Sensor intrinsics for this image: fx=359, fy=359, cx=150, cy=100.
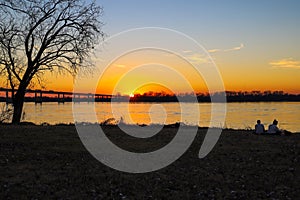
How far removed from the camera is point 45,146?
52.9 ft

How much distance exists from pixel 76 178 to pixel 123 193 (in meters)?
1.93

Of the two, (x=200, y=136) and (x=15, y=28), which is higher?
(x=15, y=28)

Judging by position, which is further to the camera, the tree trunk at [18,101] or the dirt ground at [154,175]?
the tree trunk at [18,101]

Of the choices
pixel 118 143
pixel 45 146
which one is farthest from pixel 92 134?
pixel 45 146

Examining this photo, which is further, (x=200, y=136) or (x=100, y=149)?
(x=200, y=136)

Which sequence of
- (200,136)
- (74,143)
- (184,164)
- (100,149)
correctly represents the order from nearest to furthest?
(184,164)
(100,149)
(74,143)
(200,136)

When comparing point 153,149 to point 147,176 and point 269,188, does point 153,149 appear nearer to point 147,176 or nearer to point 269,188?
point 147,176

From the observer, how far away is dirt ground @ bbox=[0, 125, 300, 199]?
30.1ft

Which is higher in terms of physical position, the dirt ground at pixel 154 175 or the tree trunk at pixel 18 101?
the tree trunk at pixel 18 101

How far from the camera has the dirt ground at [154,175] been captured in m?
9.18

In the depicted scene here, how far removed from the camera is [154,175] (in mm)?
11188

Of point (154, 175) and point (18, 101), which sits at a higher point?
point (18, 101)

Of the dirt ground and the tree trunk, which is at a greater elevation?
the tree trunk

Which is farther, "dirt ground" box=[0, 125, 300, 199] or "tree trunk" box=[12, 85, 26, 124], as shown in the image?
"tree trunk" box=[12, 85, 26, 124]
